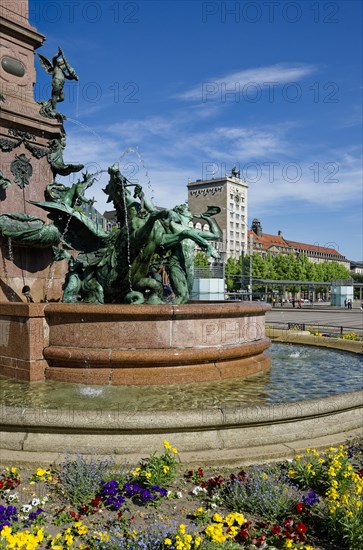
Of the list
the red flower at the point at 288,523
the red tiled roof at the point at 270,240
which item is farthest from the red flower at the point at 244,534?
the red tiled roof at the point at 270,240

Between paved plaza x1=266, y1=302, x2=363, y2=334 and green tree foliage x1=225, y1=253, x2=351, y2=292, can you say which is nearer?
paved plaza x1=266, y1=302, x2=363, y2=334

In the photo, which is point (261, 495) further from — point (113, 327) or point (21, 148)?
point (21, 148)

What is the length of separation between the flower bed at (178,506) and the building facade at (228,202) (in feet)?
379

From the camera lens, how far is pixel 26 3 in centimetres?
1388

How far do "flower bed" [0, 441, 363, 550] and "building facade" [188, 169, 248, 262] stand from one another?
11559 centimetres

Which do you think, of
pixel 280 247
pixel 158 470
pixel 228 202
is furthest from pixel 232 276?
pixel 158 470

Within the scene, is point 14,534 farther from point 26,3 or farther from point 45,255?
point 26,3

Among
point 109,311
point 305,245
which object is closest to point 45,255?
point 109,311

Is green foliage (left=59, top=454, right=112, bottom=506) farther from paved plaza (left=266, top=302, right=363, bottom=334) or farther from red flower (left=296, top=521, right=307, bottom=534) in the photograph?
paved plaza (left=266, top=302, right=363, bottom=334)

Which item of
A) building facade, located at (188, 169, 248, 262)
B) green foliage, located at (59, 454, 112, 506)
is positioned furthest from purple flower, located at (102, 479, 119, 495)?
building facade, located at (188, 169, 248, 262)

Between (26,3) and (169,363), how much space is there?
11.8 metres

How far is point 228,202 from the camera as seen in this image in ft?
422

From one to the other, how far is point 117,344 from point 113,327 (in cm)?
27

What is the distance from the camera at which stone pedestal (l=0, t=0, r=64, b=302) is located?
40.4ft
